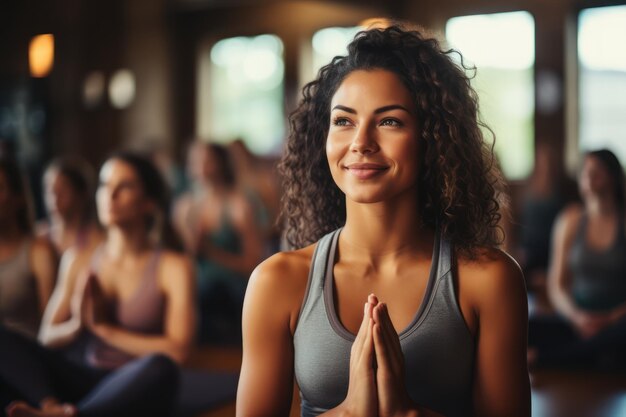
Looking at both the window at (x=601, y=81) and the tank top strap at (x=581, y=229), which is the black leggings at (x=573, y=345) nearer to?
the tank top strap at (x=581, y=229)

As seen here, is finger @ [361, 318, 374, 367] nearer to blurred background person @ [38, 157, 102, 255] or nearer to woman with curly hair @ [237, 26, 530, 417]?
woman with curly hair @ [237, 26, 530, 417]

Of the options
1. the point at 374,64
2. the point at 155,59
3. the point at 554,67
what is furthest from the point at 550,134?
the point at 374,64

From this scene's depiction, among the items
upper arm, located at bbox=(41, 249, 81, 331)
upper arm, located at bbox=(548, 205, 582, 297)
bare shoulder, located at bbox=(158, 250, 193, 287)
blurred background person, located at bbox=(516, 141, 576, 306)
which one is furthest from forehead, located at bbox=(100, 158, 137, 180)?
blurred background person, located at bbox=(516, 141, 576, 306)

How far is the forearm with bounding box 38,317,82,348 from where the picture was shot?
2.55 m

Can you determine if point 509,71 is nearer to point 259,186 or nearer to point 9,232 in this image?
point 259,186

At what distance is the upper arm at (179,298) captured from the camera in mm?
2535

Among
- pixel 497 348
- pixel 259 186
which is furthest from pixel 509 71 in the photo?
pixel 497 348

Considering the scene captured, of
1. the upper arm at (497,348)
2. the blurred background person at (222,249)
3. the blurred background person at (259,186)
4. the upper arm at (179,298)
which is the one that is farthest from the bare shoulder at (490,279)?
the blurred background person at (259,186)

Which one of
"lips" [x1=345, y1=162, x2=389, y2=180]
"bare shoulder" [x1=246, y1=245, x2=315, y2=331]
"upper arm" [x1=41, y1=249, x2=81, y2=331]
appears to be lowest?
"upper arm" [x1=41, y1=249, x2=81, y2=331]

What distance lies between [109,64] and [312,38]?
1877mm

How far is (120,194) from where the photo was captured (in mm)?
2613

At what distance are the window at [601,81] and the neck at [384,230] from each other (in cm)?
534

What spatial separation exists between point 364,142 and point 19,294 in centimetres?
192

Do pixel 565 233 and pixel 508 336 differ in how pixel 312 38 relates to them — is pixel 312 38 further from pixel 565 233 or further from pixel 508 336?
pixel 508 336
